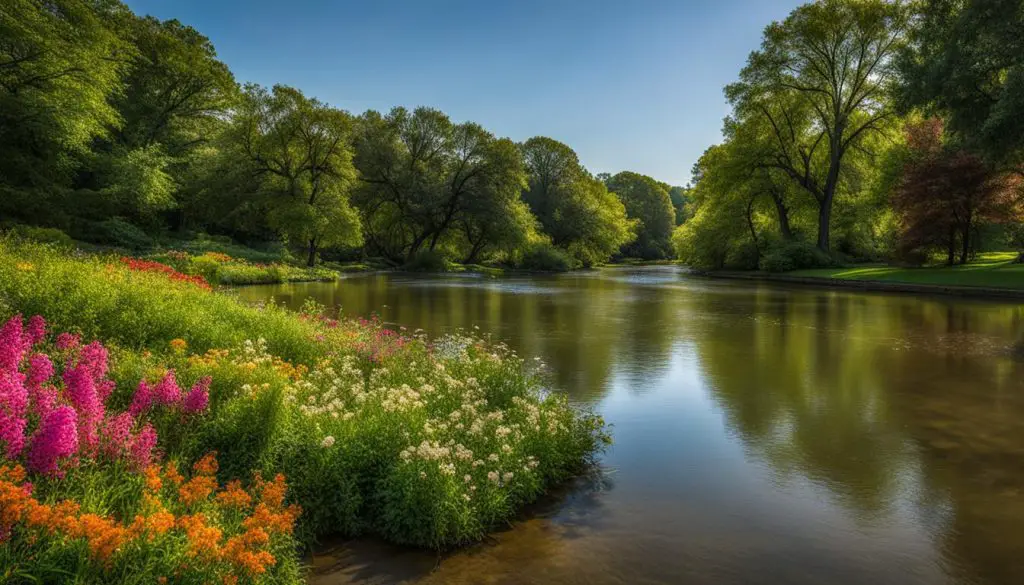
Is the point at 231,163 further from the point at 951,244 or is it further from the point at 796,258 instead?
the point at 951,244

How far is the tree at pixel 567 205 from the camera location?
64.6m

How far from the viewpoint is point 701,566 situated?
4094 millimetres

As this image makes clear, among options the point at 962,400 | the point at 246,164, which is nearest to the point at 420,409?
the point at 962,400

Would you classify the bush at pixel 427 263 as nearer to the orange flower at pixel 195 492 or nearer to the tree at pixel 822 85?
the tree at pixel 822 85

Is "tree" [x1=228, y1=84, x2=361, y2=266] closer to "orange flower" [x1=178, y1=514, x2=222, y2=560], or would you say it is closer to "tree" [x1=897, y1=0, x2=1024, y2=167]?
"tree" [x1=897, y1=0, x2=1024, y2=167]

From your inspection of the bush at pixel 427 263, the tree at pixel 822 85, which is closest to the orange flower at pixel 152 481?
the tree at pixel 822 85

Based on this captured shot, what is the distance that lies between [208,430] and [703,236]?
4750cm

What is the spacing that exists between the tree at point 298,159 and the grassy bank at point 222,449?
3543cm

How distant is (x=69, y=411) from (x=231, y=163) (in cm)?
4453

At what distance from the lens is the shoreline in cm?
2322

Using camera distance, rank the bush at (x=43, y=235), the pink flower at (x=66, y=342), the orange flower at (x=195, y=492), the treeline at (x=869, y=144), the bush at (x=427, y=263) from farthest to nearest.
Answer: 1. the bush at (x=427, y=263)
2. the bush at (x=43, y=235)
3. the treeline at (x=869, y=144)
4. the pink flower at (x=66, y=342)
5. the orange flower at (x=195, y=492)

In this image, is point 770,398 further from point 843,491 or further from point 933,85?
point 933,85

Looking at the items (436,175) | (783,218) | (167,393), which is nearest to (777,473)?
(167,393)

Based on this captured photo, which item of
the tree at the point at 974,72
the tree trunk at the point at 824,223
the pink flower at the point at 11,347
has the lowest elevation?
the pink flower at the point at 11,347
